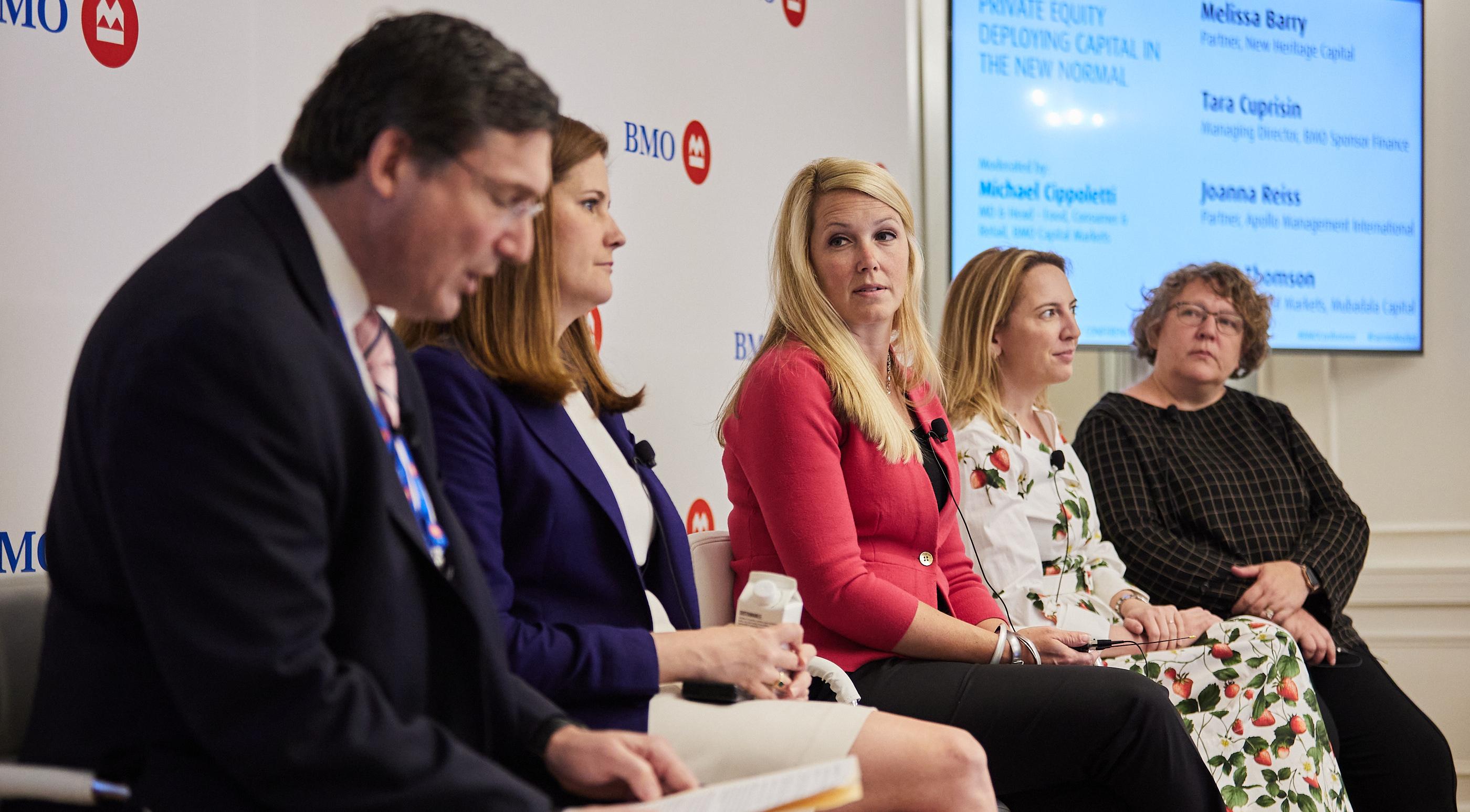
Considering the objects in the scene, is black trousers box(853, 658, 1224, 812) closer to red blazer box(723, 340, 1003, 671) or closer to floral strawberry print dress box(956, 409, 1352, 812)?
red blazer box(723, 340, 1003, 671)

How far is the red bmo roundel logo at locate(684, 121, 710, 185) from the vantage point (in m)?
3.38

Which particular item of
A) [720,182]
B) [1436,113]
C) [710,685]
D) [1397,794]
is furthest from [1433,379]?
[710,685]

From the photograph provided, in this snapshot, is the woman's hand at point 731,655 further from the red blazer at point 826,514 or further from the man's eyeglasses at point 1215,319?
the man's eyeglasses at point 1215,319

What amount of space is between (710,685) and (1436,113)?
4.15 meters

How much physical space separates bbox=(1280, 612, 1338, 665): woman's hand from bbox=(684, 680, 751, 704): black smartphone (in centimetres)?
191

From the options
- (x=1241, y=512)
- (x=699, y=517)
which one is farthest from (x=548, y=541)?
(x=1241, y=512)

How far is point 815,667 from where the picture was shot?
6.51 feet

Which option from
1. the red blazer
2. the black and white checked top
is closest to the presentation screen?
the black and white checked top

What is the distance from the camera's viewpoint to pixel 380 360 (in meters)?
1.27

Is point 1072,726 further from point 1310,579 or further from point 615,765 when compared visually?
point 1310,579

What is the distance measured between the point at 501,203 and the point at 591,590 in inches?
26.7

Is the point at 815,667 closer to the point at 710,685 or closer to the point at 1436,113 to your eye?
the point at 710,685

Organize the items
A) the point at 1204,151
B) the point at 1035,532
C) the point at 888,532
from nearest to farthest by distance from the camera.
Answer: the point at 888,532, the point at 1035,532, the point at 1204,151

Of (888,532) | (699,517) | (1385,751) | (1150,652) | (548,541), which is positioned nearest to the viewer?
(548,541)
